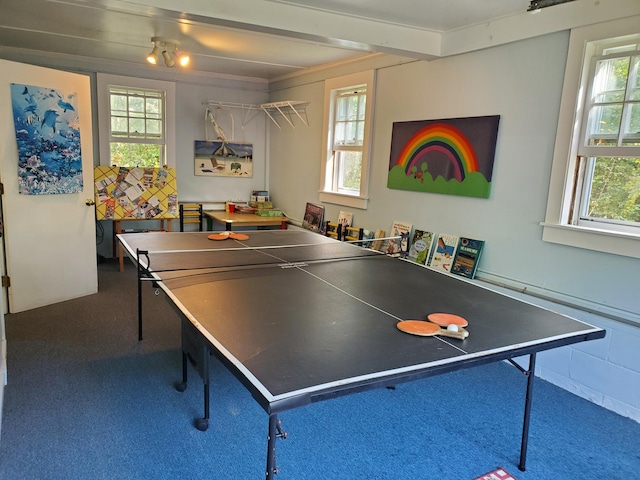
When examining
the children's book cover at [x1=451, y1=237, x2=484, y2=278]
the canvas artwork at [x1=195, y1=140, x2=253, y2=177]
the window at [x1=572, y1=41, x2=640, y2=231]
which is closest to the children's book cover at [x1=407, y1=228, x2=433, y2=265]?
the children's book cover at [x1=451, y1=237, x2=484, y2=278]

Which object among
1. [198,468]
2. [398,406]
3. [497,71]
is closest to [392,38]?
[497,71]

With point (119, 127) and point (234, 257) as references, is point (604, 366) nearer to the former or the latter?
point (234, 257)

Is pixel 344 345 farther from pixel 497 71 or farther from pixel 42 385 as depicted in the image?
pixel 497 71

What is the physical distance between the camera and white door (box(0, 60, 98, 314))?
3.77 metres

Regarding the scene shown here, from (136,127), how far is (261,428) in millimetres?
4474

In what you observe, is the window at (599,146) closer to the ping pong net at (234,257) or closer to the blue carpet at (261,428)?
the blue carpet at (261,428)

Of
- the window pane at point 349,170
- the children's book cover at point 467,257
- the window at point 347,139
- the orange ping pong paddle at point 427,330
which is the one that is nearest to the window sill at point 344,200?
the window at point 347,139

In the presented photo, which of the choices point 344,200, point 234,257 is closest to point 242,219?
A: point 344,200

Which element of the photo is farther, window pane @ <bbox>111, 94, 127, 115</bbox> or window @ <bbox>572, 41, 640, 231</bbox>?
window pane @ <bbox>111, 94, 127, 115</bbox>

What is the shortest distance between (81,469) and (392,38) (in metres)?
3.25

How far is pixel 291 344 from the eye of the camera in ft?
5.41

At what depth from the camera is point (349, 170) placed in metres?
5.07

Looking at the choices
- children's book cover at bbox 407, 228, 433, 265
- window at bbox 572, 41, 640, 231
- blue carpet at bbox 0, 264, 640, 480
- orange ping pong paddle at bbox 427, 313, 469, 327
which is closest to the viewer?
orange ping pong paddle at bbox 427, 313, 469, 327

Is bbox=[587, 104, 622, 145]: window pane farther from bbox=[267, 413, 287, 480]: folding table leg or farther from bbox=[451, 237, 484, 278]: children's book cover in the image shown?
bbox=[267, 413, 287, 480]: folding table leg
